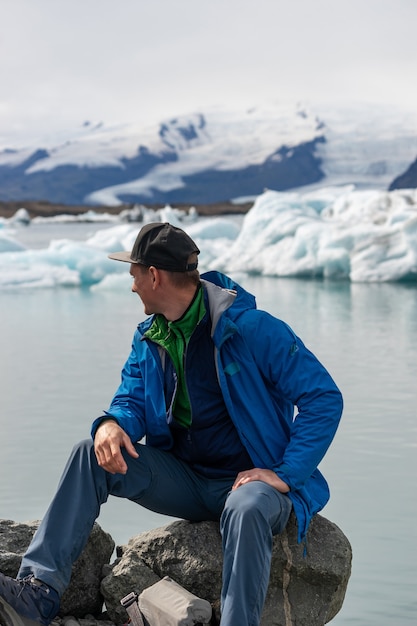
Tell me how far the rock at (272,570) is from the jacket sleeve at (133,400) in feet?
0.94

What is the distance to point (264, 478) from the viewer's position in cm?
228

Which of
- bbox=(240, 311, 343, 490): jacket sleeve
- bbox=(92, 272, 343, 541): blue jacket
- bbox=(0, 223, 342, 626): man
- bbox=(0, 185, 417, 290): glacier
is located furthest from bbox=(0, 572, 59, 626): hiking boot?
bbox=(0, 185, 417, 290): glacier

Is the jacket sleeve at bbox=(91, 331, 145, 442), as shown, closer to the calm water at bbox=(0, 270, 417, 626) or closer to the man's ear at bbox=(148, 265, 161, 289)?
the man's ear at bbox=(148, 265, 161, 289)

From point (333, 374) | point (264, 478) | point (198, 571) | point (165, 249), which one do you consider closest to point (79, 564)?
point (198, 571)

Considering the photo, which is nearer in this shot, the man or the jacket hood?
the man

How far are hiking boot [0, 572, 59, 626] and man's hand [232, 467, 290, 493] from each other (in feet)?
1.61

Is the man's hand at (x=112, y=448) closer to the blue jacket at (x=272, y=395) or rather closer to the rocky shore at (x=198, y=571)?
the blue jacket at (x=272, y=395)

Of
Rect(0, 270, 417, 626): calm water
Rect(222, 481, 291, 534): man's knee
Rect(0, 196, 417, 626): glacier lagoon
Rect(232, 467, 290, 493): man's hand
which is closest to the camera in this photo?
Rect(222, 481, 291, 534): man's knee

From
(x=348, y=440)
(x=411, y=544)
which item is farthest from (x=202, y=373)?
(x=348, y=440)

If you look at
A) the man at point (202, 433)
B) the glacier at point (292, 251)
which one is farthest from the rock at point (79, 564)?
the glacier at point (292, 251)

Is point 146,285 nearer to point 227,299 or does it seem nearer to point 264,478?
point 227,299

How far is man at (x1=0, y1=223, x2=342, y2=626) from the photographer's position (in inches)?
88.3

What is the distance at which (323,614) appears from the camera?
2.49m

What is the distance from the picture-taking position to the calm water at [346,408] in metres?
3.55
